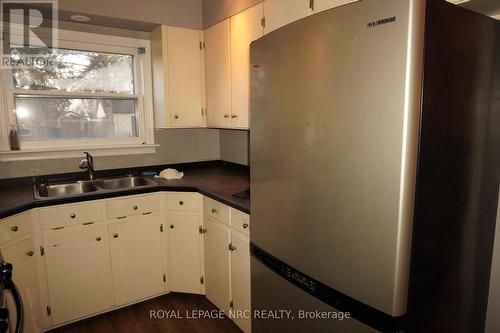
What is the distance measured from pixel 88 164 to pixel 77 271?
0.82 m

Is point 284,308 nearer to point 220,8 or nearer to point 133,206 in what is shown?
point 133,206

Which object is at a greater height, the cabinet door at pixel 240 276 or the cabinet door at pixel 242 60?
the cabinet door at pixel 242 60

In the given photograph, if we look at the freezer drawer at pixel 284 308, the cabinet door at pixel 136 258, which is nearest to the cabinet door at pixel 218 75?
the cabinet door at pixel 136 258

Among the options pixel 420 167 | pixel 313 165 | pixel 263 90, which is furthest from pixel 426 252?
pixel 263 90

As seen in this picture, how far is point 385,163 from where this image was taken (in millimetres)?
845

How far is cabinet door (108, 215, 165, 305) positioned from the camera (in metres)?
2.23

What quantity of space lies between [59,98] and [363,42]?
97.8 inches

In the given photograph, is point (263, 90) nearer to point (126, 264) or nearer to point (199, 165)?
point (126, 264)

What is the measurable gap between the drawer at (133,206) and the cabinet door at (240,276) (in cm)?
75

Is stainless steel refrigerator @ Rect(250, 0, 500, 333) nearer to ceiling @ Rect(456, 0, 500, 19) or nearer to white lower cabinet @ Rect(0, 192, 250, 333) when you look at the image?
ceiling @ Rect(456, 0, 500, 19)

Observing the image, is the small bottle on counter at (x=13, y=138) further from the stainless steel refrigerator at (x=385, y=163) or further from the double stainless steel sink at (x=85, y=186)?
the stainless steel refrigerator at (x=385, y=163)

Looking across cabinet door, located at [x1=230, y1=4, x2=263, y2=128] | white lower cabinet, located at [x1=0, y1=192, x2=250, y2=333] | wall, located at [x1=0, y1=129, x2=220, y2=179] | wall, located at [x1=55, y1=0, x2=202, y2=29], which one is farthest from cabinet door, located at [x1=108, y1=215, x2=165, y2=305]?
wall, located at [x1=55, y1=0, x2=202, y2=29]

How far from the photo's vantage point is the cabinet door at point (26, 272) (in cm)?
179

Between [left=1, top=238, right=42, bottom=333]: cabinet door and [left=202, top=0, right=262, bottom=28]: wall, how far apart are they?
2.05 metres
